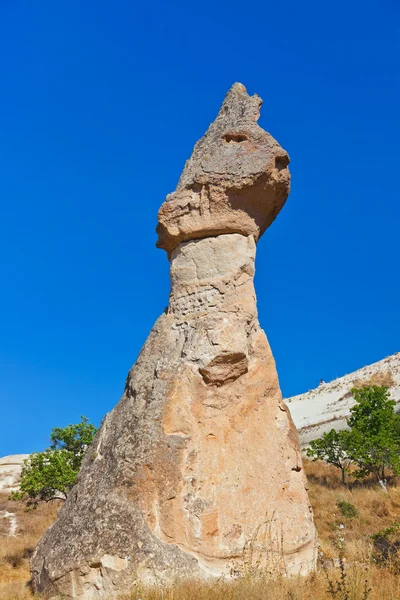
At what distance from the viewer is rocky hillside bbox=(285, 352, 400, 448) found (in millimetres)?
32406

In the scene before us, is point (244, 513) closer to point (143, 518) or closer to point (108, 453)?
point (143, 518)

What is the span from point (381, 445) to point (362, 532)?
6364 mm

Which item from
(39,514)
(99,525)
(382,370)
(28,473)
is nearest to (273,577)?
(99,525)

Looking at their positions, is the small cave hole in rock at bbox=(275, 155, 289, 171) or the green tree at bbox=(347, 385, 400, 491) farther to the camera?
the green tree at bbox=(347, 385, 400, 491)

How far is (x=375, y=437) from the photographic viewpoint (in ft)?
60.1

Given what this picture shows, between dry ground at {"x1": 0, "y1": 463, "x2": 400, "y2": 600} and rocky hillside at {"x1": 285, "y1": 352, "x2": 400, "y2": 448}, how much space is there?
9.77m

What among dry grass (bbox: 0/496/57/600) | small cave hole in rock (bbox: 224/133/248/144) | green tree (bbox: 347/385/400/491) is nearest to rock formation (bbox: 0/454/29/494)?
dry grass (bbox: 0/496/57/600)

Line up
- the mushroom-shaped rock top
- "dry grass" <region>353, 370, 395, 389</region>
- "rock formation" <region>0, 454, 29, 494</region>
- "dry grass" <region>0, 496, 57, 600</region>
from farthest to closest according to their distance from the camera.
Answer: "dry grass" <region>353, 370, 395, 389</region>
"rock formation" <region>0, 454, 29, 494</region>
the mushroom-shaped rock top
"dry grass" <region>0, 496, 57, 600</region>

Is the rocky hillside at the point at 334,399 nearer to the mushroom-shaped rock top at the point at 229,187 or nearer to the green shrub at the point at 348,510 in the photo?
the green shrub at the point at 348,510

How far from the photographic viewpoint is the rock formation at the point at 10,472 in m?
25.6

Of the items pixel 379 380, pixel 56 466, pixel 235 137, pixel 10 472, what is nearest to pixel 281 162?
pixel 235 137

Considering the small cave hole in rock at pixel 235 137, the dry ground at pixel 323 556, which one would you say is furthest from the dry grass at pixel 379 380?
the small cave hole in rock at pixel 235 137

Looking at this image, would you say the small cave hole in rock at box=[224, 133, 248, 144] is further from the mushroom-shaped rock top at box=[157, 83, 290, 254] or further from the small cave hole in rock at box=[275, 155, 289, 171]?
the small cave hole in rock at box=[275, 155, 289, 171]

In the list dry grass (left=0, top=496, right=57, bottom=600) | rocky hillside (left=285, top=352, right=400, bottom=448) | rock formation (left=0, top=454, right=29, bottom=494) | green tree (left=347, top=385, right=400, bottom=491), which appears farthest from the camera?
rocky hillside (left=285, top=352, right=400, bottom=448)
